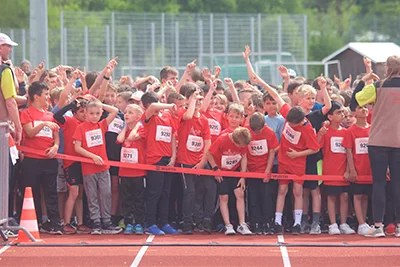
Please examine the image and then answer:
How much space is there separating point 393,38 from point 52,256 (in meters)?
36.5

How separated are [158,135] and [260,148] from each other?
4.22ft

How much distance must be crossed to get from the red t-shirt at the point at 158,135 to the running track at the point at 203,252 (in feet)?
3.52

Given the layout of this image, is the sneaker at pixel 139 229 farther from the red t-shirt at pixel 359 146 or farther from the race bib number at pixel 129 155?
the red t-shirt at pixel 359 146

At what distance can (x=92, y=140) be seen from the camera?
12.9m

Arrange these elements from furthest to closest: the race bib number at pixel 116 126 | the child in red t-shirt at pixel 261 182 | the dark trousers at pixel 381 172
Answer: the race bib number at pixel 116 126 → the child in red t-shirt at pixel 261 182 → the dark trousers at pixel 381 172

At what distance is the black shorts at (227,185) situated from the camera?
43.0ft

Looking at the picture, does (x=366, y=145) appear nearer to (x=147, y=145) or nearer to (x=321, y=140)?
(x=321, y=140)

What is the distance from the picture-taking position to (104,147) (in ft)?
42.8

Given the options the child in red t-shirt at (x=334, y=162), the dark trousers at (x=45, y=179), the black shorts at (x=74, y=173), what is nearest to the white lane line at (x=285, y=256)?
the child in red t-shirt at (x=334, y=162)

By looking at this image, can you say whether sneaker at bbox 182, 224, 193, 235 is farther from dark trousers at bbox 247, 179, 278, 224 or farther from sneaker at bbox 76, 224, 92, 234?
sneaker at bbox 76, 224, 92, 234

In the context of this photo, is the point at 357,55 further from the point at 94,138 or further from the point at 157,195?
the point at 94,138

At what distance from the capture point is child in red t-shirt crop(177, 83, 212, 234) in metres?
13.0

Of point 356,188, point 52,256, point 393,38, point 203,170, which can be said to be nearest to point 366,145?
point 356,188

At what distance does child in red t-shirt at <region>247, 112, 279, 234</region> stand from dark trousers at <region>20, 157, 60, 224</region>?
2441mm
